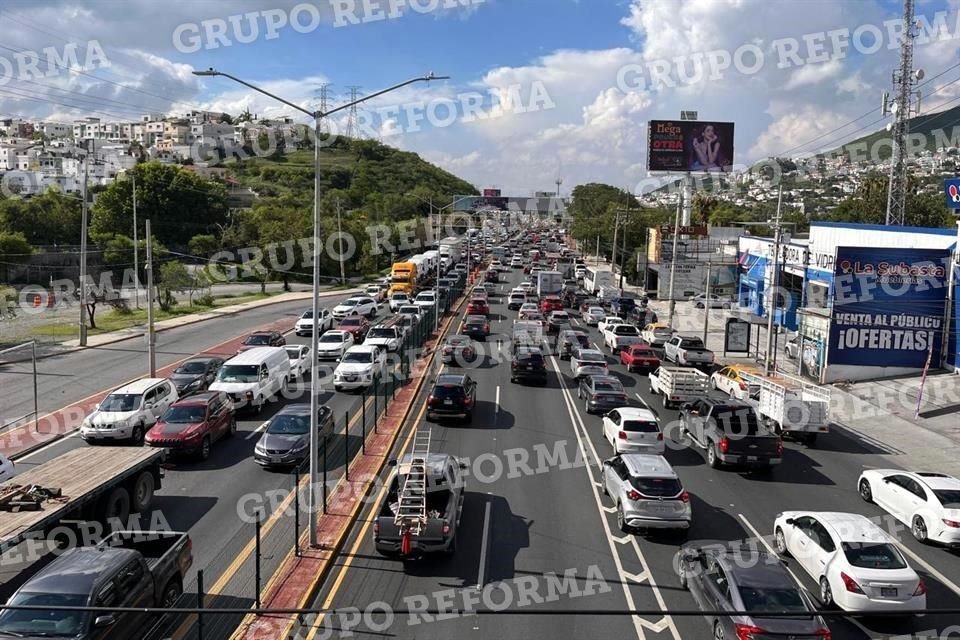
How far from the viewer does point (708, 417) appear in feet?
73.4

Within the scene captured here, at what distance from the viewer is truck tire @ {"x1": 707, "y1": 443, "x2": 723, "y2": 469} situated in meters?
20.9

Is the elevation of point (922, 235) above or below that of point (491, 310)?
above

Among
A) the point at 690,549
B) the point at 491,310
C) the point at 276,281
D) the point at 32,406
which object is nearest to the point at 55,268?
the point at 276,281

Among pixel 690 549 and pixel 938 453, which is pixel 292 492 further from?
pixel 938 453

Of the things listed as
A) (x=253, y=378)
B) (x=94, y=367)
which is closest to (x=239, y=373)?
(x=253, y=378)

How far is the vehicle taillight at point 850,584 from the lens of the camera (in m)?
12.4

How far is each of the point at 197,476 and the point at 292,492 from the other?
2.89 metres

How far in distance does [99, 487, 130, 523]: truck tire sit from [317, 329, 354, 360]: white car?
18.5 meters

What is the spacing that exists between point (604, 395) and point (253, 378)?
1253 centimetres

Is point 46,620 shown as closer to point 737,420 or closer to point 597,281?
point 737,420

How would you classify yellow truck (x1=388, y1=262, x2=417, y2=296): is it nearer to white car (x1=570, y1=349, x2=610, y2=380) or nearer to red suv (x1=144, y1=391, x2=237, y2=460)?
white car (x1=570, y1=349, x2=610, y2=380)

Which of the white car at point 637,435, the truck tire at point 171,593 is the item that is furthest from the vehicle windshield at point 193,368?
the truck tire at point 171,593

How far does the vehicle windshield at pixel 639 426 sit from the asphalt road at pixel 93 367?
64.5 feet

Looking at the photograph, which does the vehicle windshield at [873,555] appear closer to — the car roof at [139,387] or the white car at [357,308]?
the car roof at [139,387]
